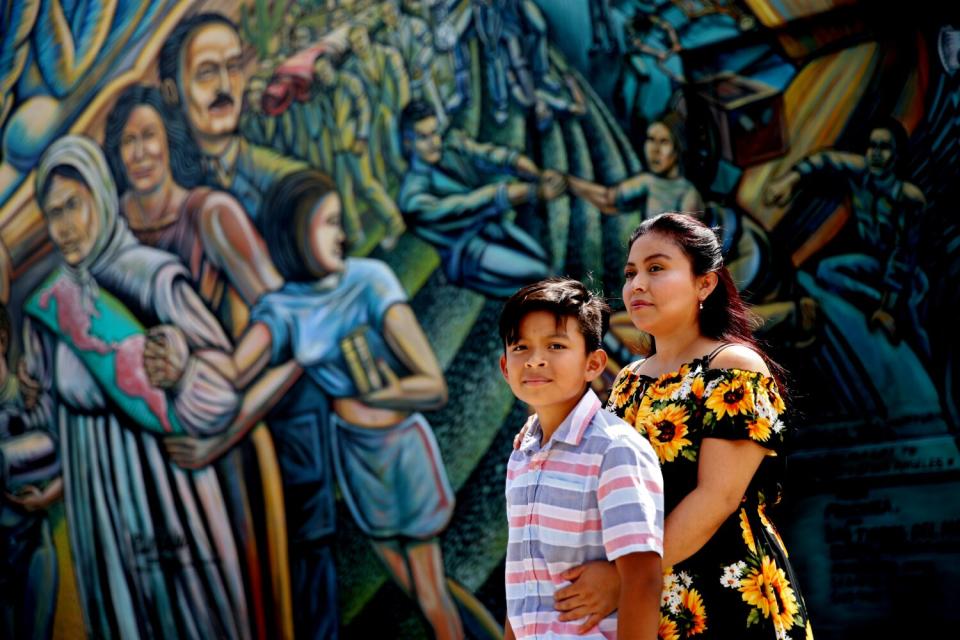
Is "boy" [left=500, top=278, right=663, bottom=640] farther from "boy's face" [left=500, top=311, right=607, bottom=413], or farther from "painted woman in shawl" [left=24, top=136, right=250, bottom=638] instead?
"painted woman in shawl" [left=24, top=136, right=250, bottom=638]

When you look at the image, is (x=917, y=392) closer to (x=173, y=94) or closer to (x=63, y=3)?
(x=173, y=94)

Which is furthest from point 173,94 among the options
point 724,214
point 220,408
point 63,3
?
point 724,214

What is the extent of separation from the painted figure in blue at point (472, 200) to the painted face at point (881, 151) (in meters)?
1.48

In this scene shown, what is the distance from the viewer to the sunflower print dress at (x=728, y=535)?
2094 millimetres

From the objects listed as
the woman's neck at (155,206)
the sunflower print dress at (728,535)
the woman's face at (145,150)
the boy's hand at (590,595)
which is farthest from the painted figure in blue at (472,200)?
the boy's hand at (590,595)

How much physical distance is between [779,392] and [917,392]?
2.36 m

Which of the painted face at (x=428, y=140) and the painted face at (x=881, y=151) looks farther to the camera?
the painted face at (x=428, y=140)

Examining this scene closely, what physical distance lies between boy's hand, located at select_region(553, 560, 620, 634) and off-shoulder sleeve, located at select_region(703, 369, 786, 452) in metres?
0.37

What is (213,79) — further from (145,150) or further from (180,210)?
(180,210)

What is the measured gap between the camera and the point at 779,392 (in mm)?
2236

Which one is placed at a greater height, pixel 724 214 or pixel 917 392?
pixel 724 214

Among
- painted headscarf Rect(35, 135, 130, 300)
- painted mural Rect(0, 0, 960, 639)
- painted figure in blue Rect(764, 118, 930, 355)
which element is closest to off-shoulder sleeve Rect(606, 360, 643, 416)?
painted mural Rect(0, 0, 960, 639)

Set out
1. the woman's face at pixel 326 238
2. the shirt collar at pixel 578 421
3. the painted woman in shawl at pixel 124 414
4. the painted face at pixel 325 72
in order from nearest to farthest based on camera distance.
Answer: the shirt collar at pixel 578 421
the woman's face at pixel 326 238
the painted face at pixel 325 72
the painted woman in shawl at pixel 124 414

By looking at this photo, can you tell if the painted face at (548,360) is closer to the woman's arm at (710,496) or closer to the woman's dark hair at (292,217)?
the woman's arm at (710,496)
